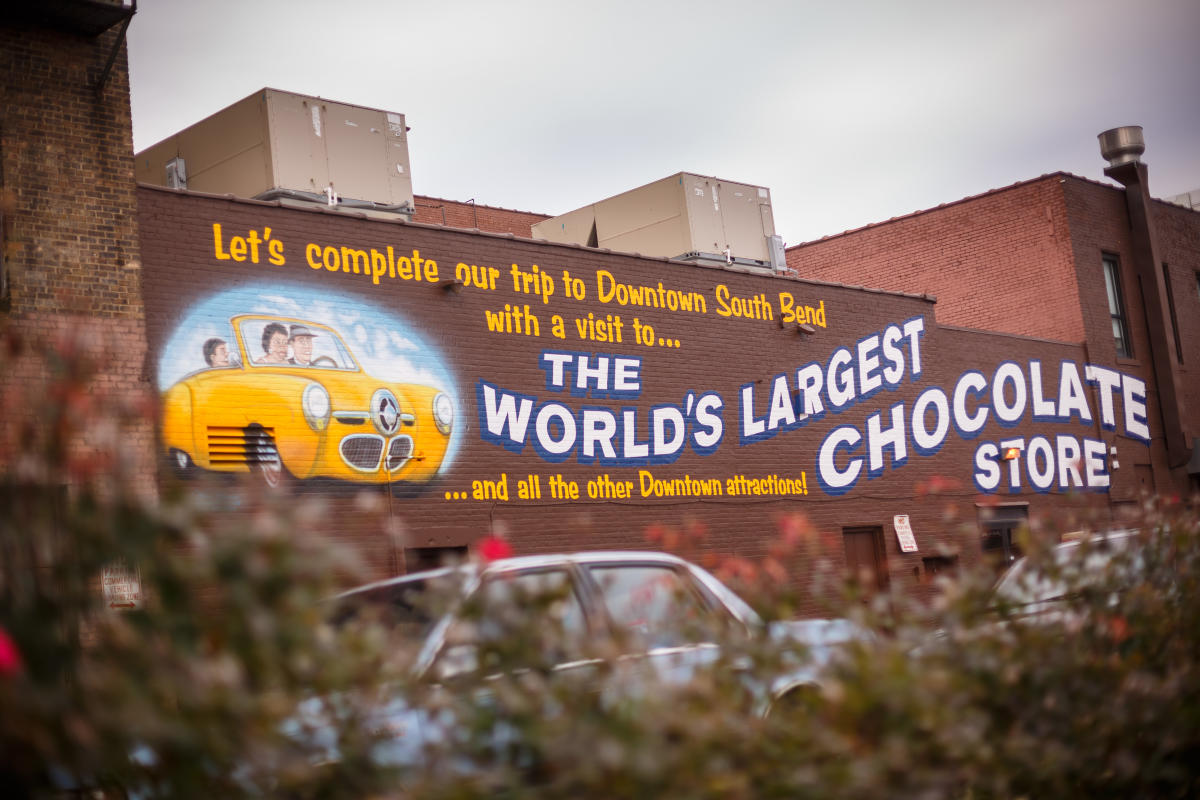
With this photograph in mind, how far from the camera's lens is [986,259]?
26.4 m

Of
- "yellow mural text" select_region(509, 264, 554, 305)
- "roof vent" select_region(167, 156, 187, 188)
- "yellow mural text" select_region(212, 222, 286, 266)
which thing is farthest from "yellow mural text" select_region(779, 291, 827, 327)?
"roof vent" select_region(167, 156, 187, 188)

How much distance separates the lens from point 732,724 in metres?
2.95

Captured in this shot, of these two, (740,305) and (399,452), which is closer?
(399,452)

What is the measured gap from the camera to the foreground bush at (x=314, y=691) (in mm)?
2316

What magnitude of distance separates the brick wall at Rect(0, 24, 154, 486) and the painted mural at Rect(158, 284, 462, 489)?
644 mm

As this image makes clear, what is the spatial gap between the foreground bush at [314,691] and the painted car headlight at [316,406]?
10.2 meters

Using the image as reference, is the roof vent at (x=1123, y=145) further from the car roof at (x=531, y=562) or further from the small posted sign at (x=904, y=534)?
the car roof at (x=531, y=562)

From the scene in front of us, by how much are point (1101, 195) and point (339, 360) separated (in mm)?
18710

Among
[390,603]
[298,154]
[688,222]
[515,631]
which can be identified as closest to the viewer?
[515,631]

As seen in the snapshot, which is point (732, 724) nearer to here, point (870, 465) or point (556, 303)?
point (556, 303)

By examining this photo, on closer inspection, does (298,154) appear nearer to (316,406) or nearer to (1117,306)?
(316,406)

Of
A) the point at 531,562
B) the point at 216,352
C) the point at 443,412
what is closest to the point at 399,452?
the point at 443,412

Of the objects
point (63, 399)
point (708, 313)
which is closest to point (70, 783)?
point (63, 399)

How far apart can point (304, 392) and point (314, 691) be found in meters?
10.9
